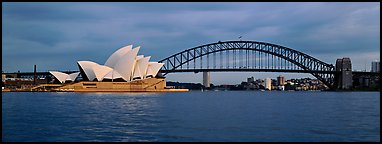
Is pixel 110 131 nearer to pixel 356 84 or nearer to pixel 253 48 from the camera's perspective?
pixel 253 48

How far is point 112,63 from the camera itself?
93.3 m

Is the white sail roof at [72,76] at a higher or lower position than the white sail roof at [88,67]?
lower

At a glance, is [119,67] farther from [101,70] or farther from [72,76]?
[72,76]

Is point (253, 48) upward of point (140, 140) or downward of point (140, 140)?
upward

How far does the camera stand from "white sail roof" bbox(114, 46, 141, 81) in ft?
281

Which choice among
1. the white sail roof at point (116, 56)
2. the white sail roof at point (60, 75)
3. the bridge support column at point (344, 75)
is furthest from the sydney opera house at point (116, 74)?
the bridge support column at point (344, 75)

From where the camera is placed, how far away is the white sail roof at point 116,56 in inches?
3414

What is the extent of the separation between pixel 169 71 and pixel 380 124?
9223 cm

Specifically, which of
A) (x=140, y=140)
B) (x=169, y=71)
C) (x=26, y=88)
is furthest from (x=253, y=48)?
(x=140, y=140)

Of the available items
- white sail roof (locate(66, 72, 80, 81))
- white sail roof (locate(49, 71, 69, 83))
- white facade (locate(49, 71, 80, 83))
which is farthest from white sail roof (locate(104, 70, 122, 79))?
white sail roof (locate(49, 71, 69, 83))

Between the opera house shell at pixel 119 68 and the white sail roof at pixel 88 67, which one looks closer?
the opera house shell at pixel 119 68

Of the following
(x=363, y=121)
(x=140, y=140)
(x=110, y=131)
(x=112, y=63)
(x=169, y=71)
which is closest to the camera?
(x=140, y=140)

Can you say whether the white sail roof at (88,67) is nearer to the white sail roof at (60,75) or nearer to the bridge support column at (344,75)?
the white sail roof at (60,75)

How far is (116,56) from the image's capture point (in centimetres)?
9038
